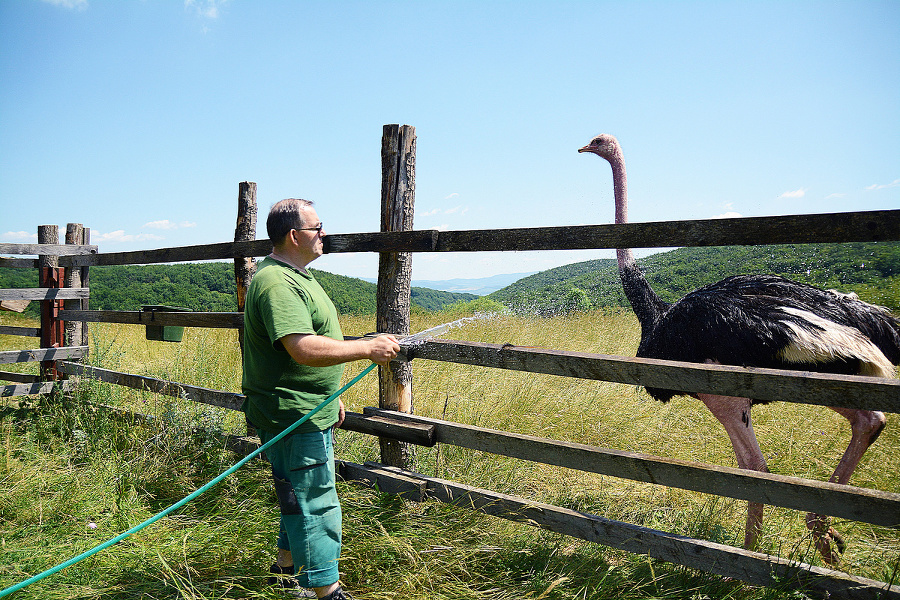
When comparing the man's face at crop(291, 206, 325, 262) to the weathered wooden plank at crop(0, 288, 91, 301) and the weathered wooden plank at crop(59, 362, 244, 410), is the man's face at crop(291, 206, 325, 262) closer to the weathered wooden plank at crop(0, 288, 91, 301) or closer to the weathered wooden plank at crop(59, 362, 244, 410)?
the weathered wooden plank at crop(59, 362, 244, 410)

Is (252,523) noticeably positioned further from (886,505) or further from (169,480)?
(886,505)

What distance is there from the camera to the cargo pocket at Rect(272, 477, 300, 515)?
2.34 metres

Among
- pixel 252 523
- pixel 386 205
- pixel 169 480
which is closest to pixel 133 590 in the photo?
pixel 252 523

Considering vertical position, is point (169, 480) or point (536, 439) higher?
point (536, 439)

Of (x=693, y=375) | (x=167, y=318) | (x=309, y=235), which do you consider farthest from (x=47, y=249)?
(x=693, y=375)

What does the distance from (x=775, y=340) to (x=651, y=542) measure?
1.39 metres

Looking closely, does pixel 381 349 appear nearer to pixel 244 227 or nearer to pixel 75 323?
pixel 244 227

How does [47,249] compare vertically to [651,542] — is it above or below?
above

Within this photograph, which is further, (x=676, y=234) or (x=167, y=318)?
(x=167, y=318)

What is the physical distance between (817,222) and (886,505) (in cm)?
107

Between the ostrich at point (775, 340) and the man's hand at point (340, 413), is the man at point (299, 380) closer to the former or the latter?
the man's hand at point (340, 413)

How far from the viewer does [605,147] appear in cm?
532

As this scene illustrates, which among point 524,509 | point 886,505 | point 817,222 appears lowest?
point 524,509

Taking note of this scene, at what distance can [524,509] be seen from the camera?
291cm
